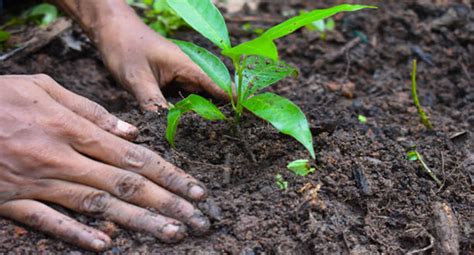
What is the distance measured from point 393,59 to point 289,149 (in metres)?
1.36

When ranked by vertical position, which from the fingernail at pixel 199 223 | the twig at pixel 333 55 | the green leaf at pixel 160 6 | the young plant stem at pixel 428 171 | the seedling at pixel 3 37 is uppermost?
the fingernail at pixel 199 223

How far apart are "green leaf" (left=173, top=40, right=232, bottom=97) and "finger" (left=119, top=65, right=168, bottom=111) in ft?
0.99

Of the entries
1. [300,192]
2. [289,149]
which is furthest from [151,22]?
[300,192]

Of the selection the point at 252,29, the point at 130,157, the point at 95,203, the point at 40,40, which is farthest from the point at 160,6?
the point at 95,203

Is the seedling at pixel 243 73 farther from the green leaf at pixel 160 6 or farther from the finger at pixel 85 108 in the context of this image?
the green leaf at pixel 160 6

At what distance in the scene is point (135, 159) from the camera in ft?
5.59

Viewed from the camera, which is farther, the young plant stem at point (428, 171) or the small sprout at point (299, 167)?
the young plant stem at point (428, 171)

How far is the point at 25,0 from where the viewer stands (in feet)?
10.7

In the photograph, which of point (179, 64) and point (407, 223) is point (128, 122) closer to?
point (179, 64)

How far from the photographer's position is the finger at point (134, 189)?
5.39ft

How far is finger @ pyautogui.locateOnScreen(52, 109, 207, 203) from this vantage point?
169cm

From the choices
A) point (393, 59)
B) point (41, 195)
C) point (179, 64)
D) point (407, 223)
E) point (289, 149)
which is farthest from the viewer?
point (393, 59)

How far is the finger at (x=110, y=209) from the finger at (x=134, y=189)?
0.7 inches

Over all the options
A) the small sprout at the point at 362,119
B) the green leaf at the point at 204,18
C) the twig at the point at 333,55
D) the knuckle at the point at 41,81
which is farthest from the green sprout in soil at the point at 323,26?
the knuckle at the point at 41,81
